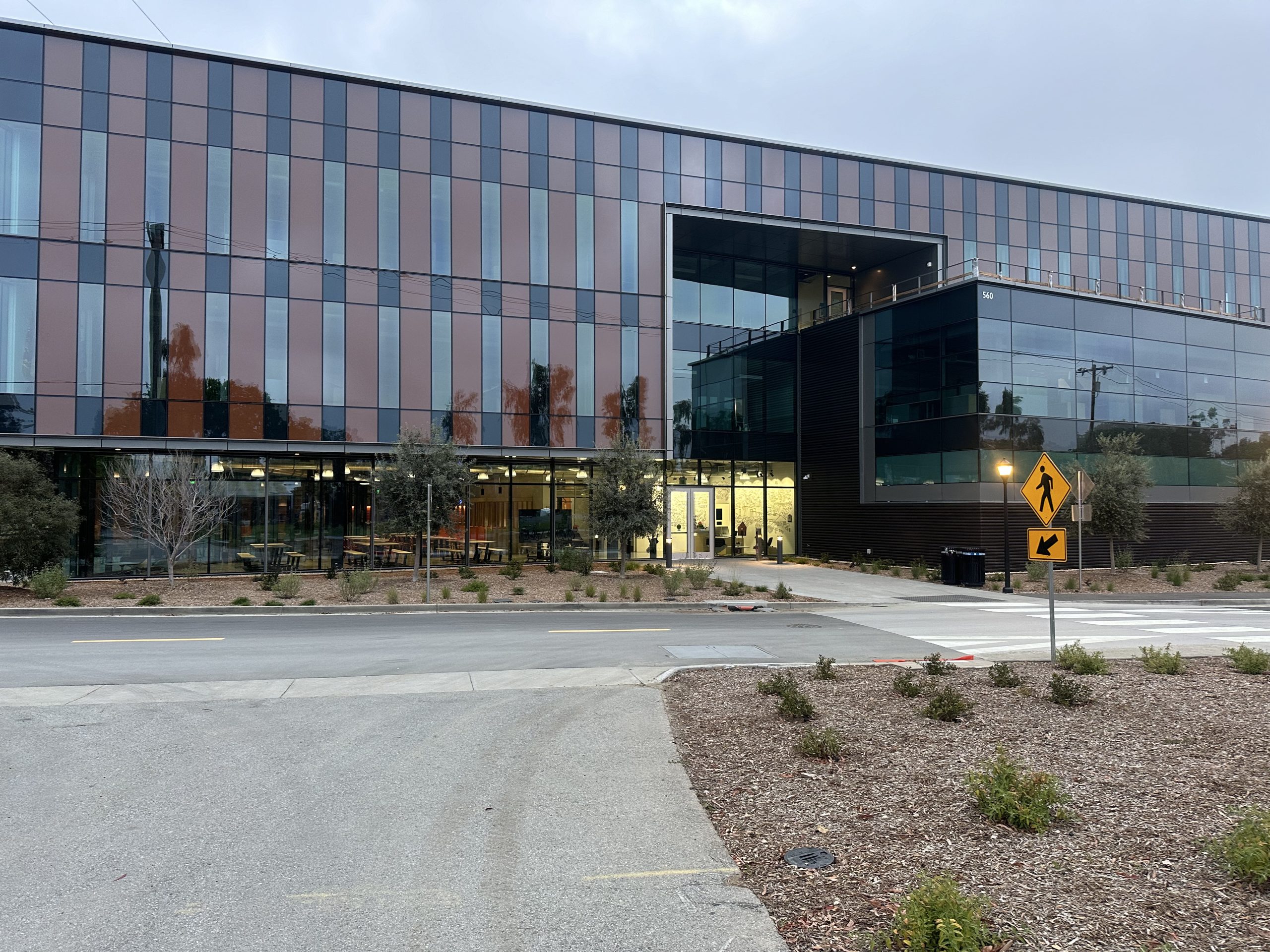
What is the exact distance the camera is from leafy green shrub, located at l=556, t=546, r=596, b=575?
25.4 meters

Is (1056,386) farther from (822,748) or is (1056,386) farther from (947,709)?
(822,748)

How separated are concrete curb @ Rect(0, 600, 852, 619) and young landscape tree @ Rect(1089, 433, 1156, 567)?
36.4 feet

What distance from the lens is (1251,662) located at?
9.84 meters

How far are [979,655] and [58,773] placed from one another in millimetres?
11587

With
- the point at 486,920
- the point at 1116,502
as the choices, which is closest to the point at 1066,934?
the point at 486,920

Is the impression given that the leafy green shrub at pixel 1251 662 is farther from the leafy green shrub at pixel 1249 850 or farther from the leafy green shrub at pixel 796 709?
the leafy green shrub at pixel 1249 850

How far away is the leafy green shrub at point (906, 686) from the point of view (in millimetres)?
8461

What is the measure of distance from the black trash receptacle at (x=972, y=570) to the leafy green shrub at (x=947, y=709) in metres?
17.8

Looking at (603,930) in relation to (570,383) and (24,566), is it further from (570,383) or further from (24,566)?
(570,383)

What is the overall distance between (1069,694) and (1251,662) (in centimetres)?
367

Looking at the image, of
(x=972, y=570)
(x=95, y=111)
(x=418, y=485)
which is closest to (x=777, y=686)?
(x=418, y=485)

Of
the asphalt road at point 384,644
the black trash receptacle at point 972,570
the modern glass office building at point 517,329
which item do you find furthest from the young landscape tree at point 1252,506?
the asphalt road at point 384,644

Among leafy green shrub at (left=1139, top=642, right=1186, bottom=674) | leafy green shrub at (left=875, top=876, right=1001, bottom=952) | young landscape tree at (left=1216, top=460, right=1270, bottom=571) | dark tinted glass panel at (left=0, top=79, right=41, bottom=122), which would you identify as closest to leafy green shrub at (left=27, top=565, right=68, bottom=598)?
dark tinted glass panel at (left=0, top=79, right=41, bottom=122)

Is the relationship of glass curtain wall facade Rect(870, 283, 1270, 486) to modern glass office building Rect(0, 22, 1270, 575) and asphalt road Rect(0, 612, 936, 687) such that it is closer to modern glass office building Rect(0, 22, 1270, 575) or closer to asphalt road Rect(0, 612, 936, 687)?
modern glass office building Rect(0, 22, 1270, 575)
